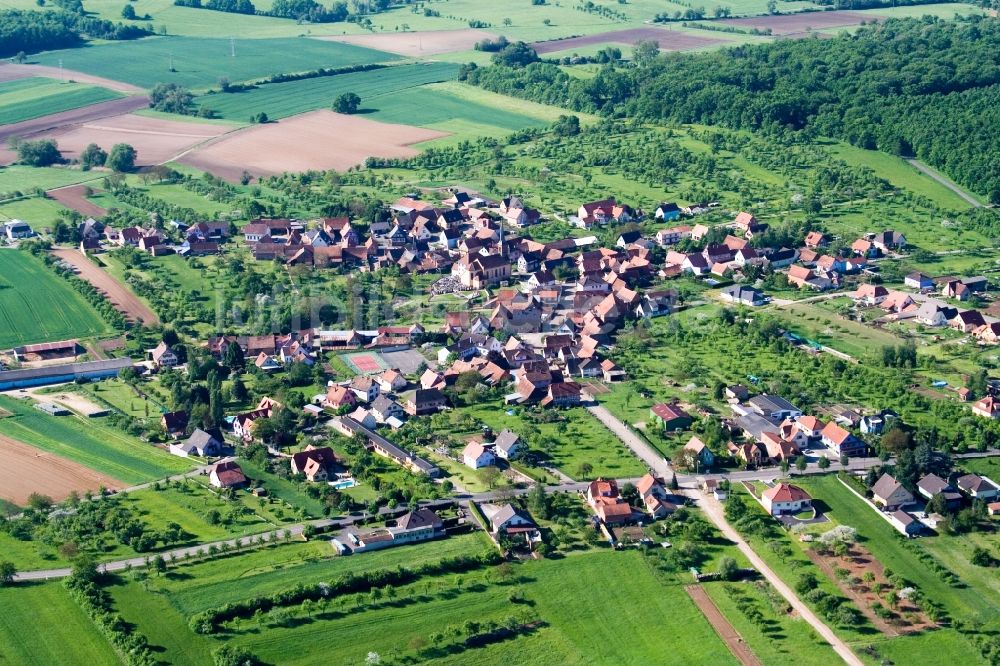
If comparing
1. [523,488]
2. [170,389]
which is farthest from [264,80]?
[523,488]

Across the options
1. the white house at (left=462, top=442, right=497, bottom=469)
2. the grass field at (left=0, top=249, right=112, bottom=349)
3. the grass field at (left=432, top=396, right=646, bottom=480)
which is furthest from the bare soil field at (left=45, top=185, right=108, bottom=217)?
the white house at (left=462, top=442, right=497, bottom=469)

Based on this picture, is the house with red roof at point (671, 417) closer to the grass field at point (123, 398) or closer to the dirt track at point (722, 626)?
the dirt track at point (722, 626)

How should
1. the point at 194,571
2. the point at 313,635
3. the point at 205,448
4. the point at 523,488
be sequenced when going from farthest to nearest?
the point at 205,448 → the point at 523,488 → the point at 194,571 → the point at 313,635

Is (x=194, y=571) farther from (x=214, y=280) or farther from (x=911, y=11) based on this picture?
(x=911, y=11)

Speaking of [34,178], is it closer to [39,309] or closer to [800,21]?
[39,309]

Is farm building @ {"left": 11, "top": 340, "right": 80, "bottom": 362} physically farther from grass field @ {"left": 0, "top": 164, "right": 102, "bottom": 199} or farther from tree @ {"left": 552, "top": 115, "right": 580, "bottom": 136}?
tree @ {"left": 552, "top": 115, "right": 580, "bottom": 136}

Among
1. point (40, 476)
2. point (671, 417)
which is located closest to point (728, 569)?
point (671, 417)

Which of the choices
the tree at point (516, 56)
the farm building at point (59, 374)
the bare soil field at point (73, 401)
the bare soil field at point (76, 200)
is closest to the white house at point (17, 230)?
the bare soil field at point (76, 200)
